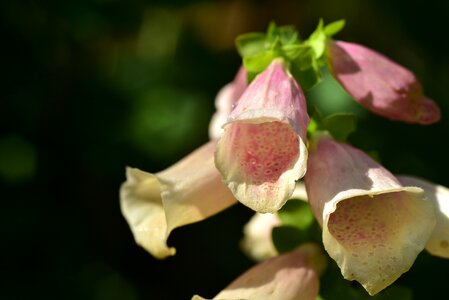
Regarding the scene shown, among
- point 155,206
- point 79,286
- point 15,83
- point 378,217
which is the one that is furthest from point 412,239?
point 15,83

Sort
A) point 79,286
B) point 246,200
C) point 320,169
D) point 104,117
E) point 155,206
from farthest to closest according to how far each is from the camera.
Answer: point 104,117 < point 79,286 < point 155,206 < point 320,169 < point 246,200

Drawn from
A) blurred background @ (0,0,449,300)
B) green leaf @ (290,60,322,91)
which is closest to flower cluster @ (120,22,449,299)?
green leaf @ (290,60,322,91)

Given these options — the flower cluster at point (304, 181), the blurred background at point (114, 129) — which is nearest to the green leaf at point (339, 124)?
the flower cluster at point (304, 181)

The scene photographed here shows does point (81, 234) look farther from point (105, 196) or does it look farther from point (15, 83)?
point (15, 83)

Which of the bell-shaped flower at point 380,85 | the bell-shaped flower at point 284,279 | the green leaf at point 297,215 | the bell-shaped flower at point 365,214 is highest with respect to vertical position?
the bell-shaped flower at point 380,85

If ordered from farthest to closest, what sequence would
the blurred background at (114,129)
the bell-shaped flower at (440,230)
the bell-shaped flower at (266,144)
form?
the blurred background at (114,129), the bell-shaped flower at (440,230), the bell-shaped flower at (266,144)

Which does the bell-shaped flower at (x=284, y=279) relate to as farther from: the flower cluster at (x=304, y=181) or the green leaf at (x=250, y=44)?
the green leaf at (x=250, y=44)

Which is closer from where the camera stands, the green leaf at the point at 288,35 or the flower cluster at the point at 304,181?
the flower cluster at the point at 304,181
